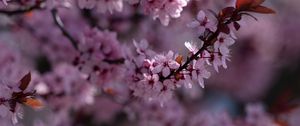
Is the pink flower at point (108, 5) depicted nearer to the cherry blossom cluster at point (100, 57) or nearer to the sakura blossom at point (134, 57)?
the sakura blossom at point (134, 57)

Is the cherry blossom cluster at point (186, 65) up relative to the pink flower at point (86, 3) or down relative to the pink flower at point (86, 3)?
down

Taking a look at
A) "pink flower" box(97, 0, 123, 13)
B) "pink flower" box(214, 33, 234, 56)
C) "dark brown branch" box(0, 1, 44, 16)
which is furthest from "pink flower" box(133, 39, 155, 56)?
"dark brown branch" box(0, 1, 44, 16)

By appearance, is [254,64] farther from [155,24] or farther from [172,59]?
[172,59]

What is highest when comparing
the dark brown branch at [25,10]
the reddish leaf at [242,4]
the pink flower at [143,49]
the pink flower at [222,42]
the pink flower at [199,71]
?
the reddish leaf at [242,4]

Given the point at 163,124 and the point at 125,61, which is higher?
the point at 125,61

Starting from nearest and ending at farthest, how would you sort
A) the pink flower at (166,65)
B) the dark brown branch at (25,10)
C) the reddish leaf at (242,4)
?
1. the reddish leaf at (242,4)
2. the pink flower at (166,65)
3. the dark brown branch at (25,10)

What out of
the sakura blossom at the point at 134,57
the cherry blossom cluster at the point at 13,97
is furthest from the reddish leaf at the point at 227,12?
the cherry blossom cluster at the point at 13,97

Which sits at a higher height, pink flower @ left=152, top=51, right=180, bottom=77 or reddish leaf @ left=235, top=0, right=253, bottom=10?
reddish leaf @ left=235, top=0, right=253, bottom=10

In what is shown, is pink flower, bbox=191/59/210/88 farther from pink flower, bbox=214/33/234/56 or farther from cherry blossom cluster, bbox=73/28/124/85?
cherry blossom cluster, bbox=73/28/124/85

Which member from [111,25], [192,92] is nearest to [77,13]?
[111,25]
